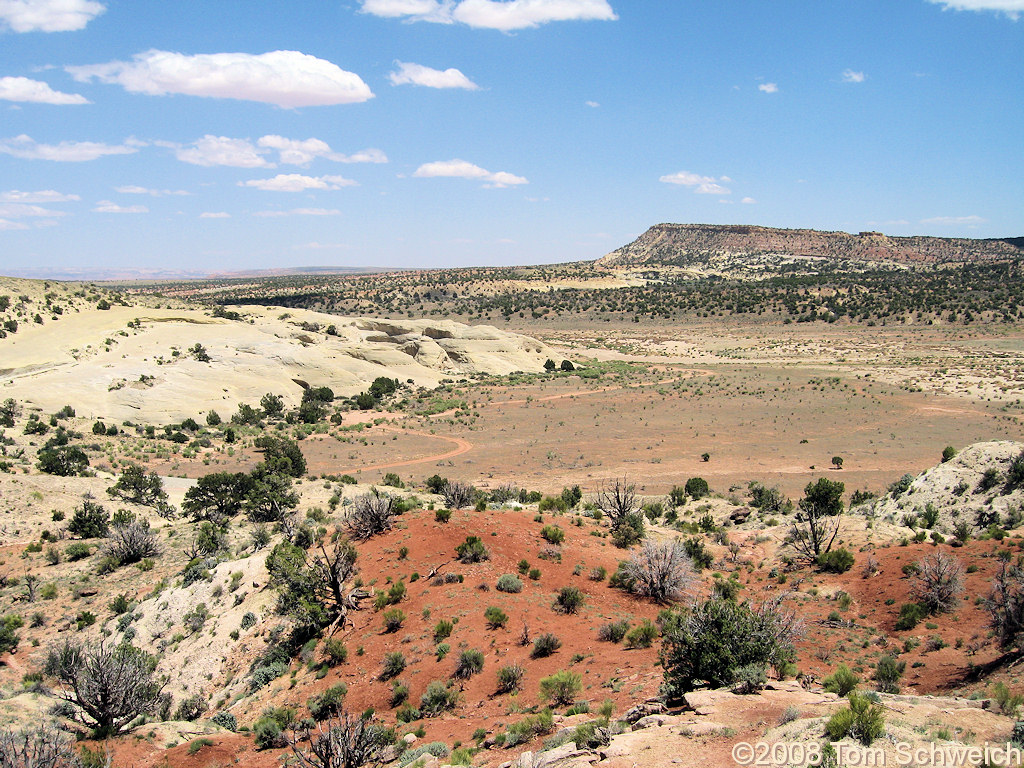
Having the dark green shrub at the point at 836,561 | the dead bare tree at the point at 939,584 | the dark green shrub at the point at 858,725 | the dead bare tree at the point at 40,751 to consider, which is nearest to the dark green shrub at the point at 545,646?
the dark green shrub at the point at 858,725

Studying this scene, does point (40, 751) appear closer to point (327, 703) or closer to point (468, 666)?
point (327, 703)

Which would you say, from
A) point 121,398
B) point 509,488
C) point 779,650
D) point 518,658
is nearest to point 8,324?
point 121,398

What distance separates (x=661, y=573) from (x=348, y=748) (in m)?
8.15

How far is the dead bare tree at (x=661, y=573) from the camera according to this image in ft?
46.1

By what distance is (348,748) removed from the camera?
8328 mm

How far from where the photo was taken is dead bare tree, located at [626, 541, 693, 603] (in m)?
14.1

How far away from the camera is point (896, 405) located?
42688 mm

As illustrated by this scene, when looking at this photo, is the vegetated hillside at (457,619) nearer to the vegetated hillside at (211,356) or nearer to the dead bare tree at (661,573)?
the dead bare tree at (661,573)

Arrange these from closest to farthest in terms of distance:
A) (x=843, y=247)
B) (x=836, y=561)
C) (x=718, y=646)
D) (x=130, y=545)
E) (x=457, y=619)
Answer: (x=718, y=646) → (x=457, y=619) → (x=836, y=561) → (x=130, y=545) → (x=843, y=247)

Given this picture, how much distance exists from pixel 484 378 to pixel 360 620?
46938 mm

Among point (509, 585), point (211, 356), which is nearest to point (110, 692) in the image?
point (509, 585)

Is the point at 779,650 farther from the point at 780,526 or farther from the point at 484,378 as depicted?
the point at 484,378

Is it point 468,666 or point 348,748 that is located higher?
point 348,748

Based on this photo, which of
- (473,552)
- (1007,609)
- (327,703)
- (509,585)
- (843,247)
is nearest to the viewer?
(1007,609)
